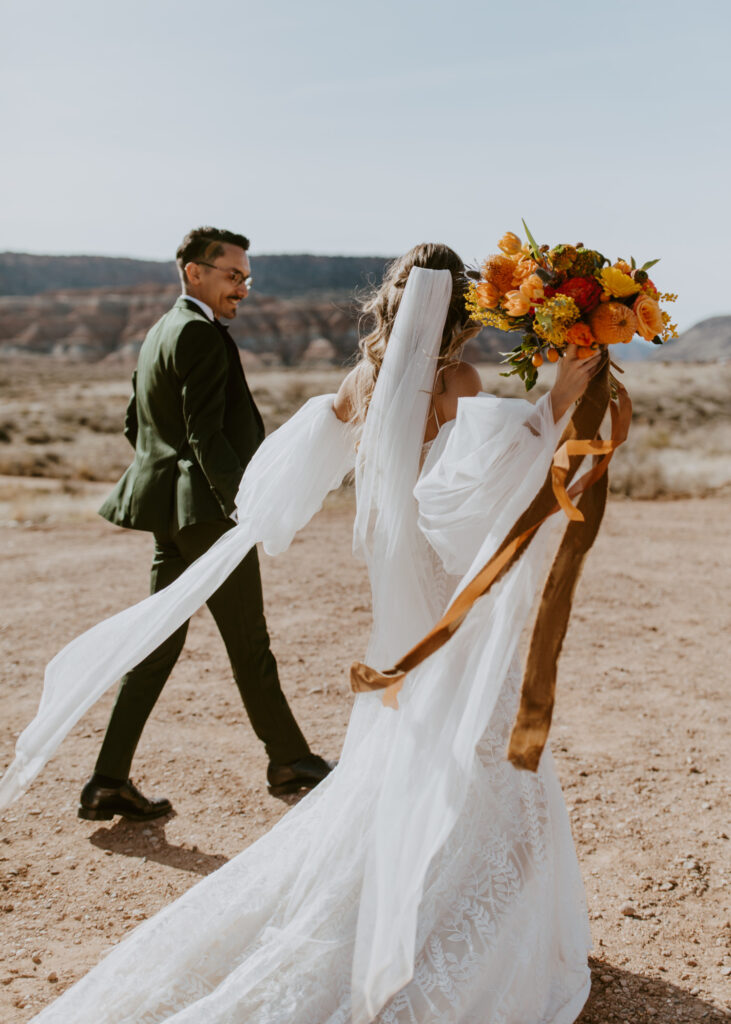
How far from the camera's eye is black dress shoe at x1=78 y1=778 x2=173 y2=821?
154 inches

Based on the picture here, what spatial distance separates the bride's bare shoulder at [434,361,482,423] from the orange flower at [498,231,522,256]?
33 cm

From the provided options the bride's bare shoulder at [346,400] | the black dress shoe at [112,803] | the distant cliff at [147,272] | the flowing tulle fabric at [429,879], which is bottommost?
the black dress shoe at [112,803]

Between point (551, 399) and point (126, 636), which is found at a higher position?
point (551, 399)

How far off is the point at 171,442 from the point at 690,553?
22.4 feet

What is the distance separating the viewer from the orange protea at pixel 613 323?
8.13 feet

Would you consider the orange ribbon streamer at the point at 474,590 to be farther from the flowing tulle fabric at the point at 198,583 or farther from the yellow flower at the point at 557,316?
the flowing tulle fabric at the point at 198,583

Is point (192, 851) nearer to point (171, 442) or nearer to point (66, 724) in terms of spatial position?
point (66, 724)

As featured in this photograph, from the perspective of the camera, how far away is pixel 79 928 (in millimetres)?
3258

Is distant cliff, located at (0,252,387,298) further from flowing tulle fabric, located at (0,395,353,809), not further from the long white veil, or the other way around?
the long white veil

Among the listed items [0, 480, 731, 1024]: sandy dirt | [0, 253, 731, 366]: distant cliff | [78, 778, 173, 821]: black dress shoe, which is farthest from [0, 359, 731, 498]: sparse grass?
[0, 253, 731, 366]: distant cliff

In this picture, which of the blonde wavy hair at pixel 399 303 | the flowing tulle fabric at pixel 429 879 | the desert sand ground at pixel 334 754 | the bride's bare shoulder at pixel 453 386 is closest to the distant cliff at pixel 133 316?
the desert sand ground at pixel 334 754

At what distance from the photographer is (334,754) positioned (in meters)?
4.75

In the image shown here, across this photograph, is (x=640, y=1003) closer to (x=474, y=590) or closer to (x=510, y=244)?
(x=474, y=590)

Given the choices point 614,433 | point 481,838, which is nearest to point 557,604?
point 614,433
